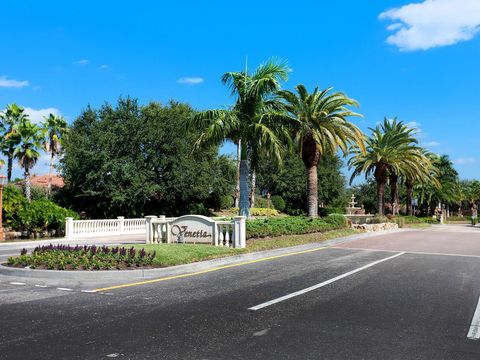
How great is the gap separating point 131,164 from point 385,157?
858 inches

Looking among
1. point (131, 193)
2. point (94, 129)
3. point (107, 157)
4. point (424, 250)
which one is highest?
point (94, 129)

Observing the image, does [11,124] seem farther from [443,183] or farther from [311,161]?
[443,183]

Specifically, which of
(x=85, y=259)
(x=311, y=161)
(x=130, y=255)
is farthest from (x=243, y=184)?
(x=85, y=259)

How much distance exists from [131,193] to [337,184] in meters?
36.0

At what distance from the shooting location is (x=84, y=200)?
118 feet

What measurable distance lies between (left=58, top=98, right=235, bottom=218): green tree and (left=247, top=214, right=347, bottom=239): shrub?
1011 cm

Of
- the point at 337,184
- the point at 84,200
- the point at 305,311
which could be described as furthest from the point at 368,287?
the point at 337,184

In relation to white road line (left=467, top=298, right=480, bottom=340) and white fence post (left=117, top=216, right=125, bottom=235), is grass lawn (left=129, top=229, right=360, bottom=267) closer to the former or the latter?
white road line (left=467, top=298, right=480, bottom=340)

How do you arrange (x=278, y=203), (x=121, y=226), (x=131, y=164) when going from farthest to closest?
(x=278, y=203)
(x=131, y=164)
(x=121, y=226)

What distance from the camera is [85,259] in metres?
11.4

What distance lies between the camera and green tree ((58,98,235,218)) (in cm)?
3192

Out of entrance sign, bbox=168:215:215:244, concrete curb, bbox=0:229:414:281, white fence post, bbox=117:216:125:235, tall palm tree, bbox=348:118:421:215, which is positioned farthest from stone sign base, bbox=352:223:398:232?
concrete curb, bbox=0:229:414:281

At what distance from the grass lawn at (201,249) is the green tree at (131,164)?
13414mm

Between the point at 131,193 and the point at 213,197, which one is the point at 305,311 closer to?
the point at 131,193
